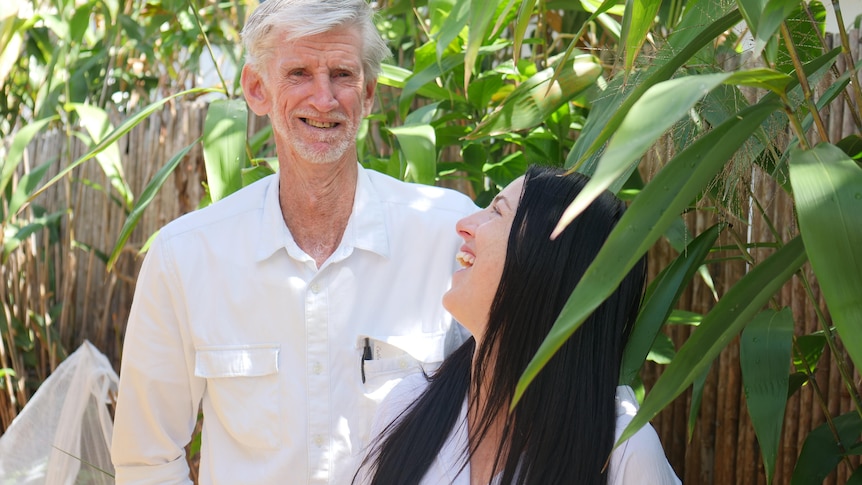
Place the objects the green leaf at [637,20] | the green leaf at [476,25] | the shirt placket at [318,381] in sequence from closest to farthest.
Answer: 1. the green leaf at [637,20]
2. the green leaf at [476,25]
3. the shirt placket at [318,381]

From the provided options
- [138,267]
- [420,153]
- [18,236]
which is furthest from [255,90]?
[138,267]

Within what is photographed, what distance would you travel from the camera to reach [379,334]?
1.61 metres

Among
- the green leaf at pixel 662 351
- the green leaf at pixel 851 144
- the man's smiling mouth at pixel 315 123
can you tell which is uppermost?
the man's smiling mouth at pixel 315 123

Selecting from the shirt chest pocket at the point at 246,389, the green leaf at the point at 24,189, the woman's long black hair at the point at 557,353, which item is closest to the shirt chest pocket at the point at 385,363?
the shirt chest pocket at the point at 246,389

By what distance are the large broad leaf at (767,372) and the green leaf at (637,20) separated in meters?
0.41

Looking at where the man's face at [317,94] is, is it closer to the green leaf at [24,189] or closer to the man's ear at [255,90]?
the man's ear at [255,90]

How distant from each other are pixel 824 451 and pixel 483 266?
0.60m

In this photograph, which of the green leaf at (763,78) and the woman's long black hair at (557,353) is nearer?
the green leaf at (763,78)

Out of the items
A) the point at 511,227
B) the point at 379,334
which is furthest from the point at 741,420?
the point at 511,227

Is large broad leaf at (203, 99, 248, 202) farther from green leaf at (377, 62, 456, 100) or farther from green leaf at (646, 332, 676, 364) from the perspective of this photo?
green leaf at (646, 332, 676, 364)

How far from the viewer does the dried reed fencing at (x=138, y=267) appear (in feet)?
6.56

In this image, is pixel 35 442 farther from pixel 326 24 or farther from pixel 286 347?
pixel 326 24

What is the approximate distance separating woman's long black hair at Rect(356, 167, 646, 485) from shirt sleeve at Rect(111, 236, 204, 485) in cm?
48

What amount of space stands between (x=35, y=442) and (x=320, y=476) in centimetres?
123
